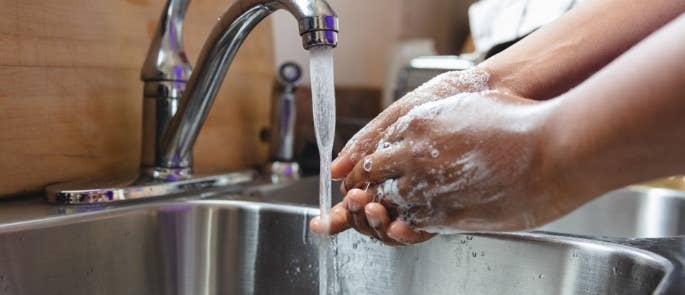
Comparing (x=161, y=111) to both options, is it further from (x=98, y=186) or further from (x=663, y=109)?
(x=663, y=109)

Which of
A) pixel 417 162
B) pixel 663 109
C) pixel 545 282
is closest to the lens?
pixel 663 109

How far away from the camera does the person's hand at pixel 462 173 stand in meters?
0.40

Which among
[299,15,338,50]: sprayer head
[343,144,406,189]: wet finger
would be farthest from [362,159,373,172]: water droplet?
[299,15,338,50]: sprayer head

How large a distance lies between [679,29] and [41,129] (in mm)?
623

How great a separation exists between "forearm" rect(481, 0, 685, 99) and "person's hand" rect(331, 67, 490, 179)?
0.02 m

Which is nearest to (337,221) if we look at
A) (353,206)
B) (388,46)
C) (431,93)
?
(353,206)

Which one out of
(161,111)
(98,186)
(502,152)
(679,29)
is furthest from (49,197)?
(679,29)

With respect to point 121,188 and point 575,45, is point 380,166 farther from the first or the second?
point 121,188

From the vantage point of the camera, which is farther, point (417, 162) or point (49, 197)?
point (49, 197)

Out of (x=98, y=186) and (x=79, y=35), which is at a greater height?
(x=79, y=35)

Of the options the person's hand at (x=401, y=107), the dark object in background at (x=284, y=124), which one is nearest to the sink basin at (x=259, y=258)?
the person's hand at (x=401, y=107)

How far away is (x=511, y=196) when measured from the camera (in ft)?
1.34

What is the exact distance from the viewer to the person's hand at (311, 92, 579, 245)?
40cm

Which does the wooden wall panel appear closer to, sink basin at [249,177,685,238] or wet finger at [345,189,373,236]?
sink basin at [249,177,685,238]
